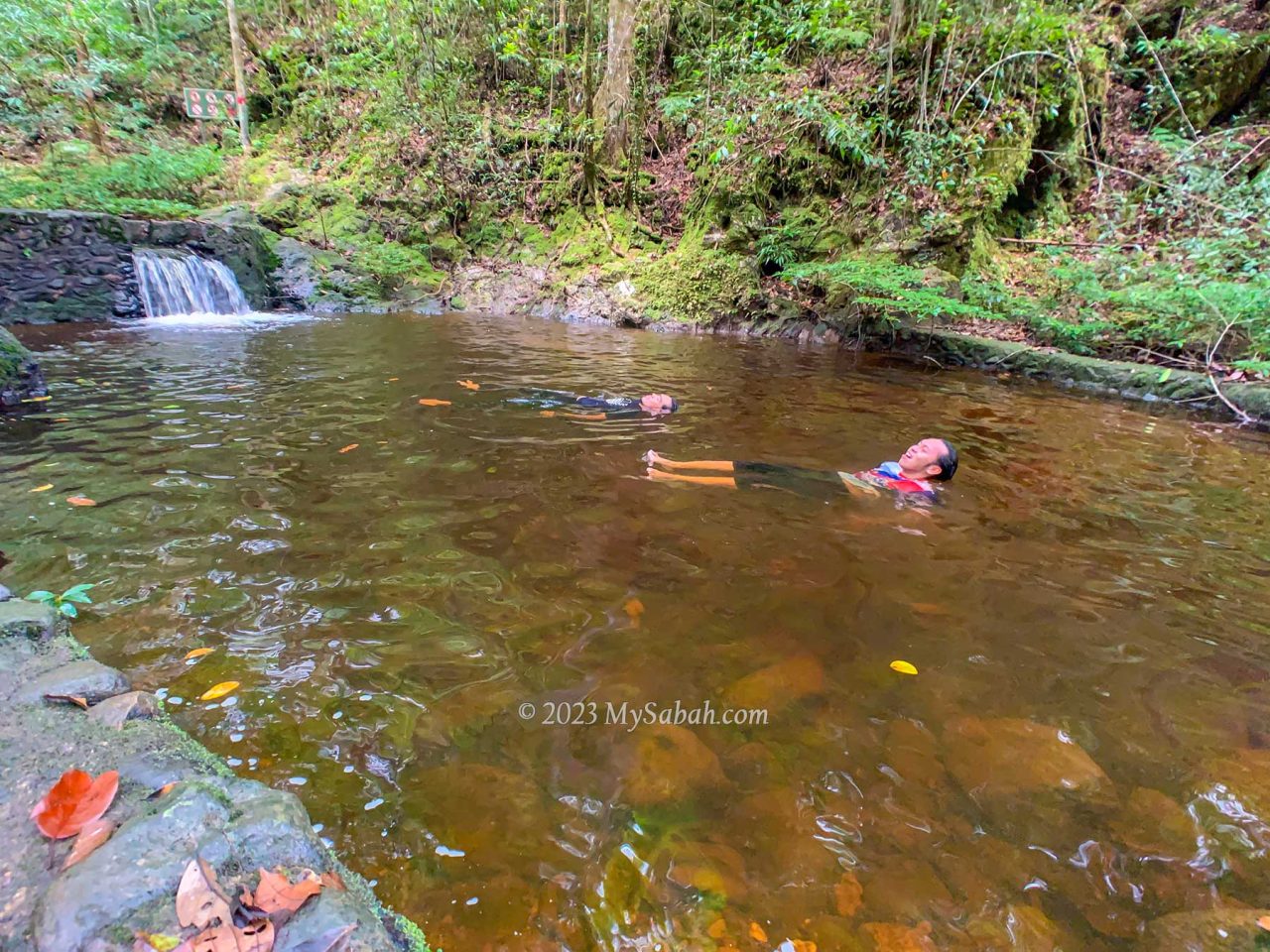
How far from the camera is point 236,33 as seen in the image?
54.0 feet

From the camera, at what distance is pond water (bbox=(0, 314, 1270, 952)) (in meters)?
1.60

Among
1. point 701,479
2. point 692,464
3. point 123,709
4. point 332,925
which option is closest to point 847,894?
point 332,925

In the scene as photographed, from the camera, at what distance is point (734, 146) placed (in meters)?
13.1

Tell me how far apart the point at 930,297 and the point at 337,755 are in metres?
9.17

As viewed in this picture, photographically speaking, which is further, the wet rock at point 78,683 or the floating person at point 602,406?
the floating person at point 602,406

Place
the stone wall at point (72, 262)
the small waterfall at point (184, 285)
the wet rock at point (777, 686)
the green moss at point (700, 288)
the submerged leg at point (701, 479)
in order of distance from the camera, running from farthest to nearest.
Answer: the green moss at point (700, 288) → the small waterfall at point (184, 285) → the stone wall at point (72, 262) → the submerged leg at point (701, 479) → the wet rock at point (777, 686)

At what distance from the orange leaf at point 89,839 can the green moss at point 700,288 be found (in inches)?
481

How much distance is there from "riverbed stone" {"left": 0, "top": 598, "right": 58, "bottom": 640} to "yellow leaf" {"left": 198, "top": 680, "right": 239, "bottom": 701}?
53cm

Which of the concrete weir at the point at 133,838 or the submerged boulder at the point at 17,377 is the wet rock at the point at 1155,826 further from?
the submerged boulder at the point at 17,377

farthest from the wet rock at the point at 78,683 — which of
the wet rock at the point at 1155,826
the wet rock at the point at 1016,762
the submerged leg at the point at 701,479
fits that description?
the submerged leg at the point at 701,479

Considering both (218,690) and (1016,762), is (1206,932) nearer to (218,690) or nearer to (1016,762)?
(1016,762)

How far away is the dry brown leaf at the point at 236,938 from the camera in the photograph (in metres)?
1.07

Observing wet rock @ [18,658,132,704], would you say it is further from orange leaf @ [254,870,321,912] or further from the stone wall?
the stone wall

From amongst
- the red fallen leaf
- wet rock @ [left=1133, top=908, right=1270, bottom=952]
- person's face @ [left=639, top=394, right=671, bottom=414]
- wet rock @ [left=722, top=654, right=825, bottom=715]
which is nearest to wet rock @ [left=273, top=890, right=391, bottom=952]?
the red fallen leaf
